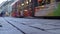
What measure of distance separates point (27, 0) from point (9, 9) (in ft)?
18.4

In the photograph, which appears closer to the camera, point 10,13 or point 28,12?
point 28,12

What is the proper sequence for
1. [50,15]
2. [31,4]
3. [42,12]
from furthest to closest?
[31,4]
[42,12]
[50,15]

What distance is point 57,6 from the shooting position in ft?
26.4

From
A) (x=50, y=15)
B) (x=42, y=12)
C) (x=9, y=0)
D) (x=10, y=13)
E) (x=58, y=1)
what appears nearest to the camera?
(x=58, y=1)

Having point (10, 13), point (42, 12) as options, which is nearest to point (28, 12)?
point (42, 12)

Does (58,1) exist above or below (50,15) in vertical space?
above

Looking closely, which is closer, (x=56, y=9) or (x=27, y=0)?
(x=56, y=9)

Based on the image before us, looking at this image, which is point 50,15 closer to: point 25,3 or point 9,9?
point 25,3

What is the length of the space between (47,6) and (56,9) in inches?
27.7

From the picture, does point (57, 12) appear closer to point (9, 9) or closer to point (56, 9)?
point (56, 9)

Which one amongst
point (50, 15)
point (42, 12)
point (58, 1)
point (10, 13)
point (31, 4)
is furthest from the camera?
point (10, 13)

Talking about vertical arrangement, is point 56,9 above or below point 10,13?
above

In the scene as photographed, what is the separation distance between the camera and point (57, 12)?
807cm

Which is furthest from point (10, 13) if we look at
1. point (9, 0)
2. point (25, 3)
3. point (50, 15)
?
point (50, 15)
